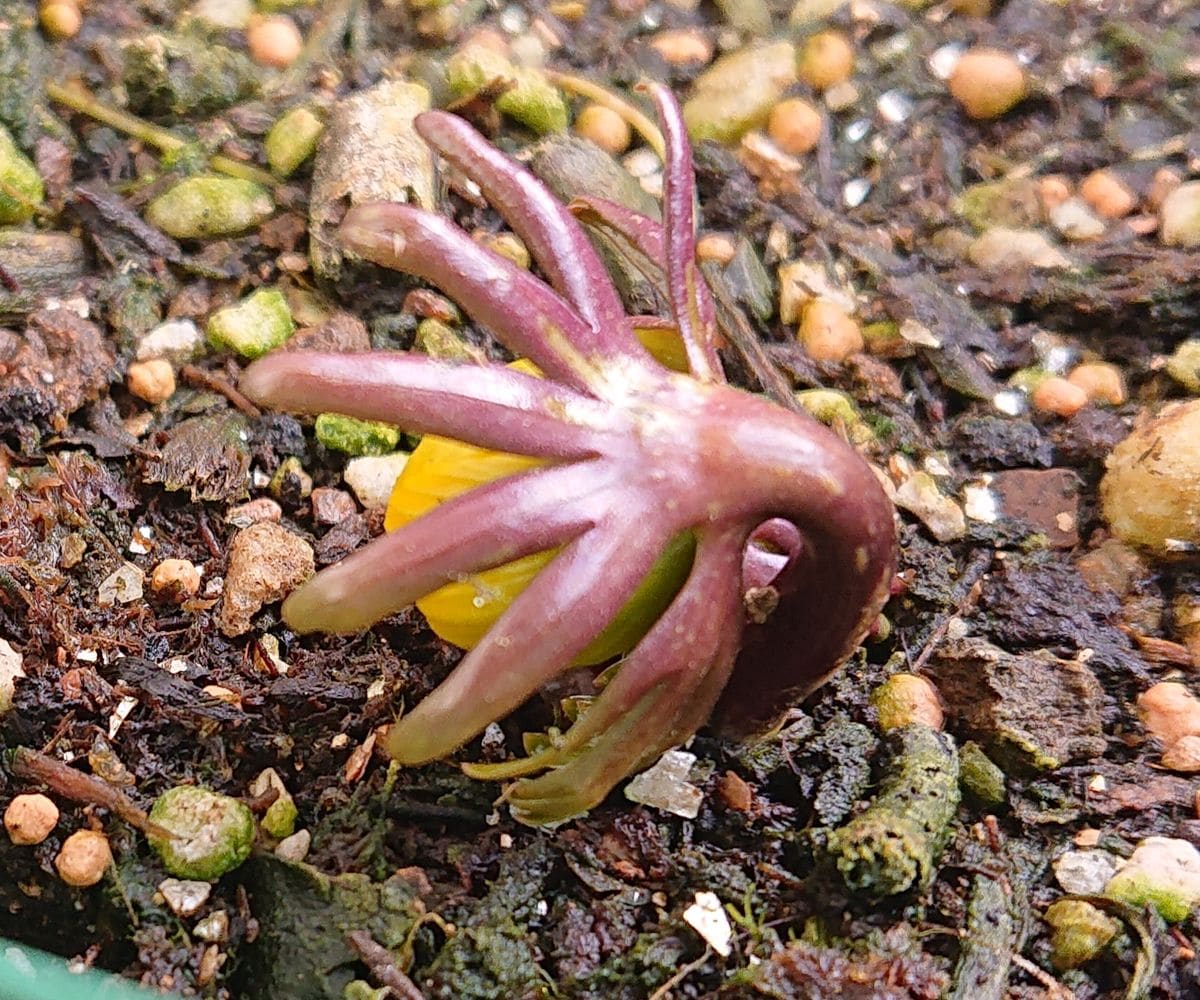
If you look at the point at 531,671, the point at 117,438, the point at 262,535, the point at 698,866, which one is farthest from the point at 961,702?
the point at 117,438

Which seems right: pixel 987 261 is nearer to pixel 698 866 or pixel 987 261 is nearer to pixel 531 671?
pixel 698 866

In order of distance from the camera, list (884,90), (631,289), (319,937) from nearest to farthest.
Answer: (319,937) → (631,289) → (884,90)

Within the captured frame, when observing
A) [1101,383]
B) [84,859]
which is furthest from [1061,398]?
[84,859]

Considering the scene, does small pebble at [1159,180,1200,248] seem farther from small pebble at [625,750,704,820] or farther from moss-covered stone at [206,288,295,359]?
moss-covered stone at [206,288,295,359]

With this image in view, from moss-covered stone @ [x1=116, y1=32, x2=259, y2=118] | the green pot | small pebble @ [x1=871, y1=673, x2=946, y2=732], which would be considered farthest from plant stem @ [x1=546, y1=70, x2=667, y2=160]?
the green pot

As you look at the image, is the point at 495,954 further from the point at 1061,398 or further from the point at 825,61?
the point at 825,61

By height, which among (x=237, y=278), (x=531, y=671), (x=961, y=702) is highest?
(x=531, y=671)

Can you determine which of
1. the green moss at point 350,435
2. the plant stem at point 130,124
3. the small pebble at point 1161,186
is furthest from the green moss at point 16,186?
the small pebble at point 1161,186
